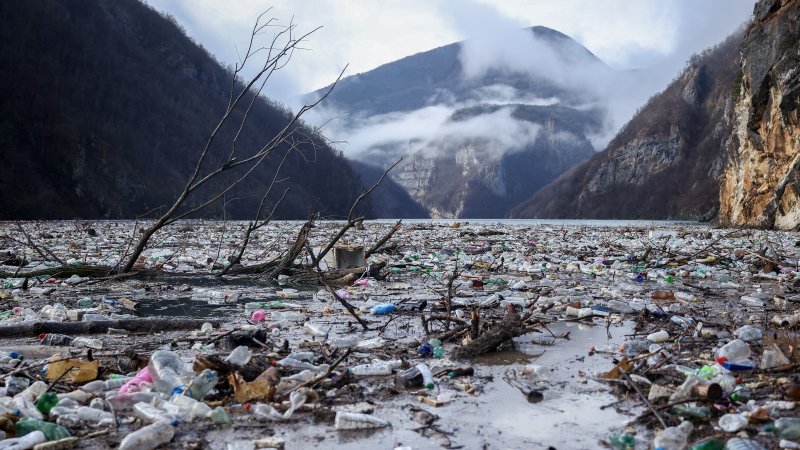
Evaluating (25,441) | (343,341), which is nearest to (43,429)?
(25,441)

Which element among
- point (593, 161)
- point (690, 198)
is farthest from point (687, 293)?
point (593, 161)

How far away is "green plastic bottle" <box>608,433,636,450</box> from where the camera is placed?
192cm

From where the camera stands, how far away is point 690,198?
8100 cm

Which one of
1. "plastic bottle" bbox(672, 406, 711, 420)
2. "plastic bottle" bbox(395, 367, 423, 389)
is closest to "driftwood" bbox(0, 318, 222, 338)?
"plastic bottle" bbox(395, 367, 423, 389)

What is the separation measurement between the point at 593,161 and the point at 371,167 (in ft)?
272

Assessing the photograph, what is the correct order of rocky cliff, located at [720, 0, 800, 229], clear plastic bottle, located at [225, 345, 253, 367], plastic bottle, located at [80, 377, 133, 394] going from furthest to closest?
rocky cliff, located at [720, 0, 800, 229] → clear plastic bottle, located at [225, 345, 253, 367] → plastic bottle, located at [80, 377, 133, 394]

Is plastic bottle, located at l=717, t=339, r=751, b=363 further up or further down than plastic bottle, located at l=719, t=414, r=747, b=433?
further up

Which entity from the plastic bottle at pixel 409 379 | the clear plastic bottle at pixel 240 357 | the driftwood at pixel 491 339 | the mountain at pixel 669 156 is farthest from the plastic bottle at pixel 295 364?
the mountain at pixel 669 156

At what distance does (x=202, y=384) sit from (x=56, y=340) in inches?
65.2

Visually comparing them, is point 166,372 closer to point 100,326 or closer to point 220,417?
point 220,417

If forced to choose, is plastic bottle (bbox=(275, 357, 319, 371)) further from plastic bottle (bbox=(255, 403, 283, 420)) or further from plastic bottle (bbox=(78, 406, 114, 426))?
plastic bottle (bbox=(78, 406, 114, 426))

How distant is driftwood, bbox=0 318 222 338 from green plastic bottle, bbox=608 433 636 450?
3182 mm

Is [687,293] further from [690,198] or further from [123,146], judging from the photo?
[690,198]

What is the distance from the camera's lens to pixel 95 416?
221 cm
